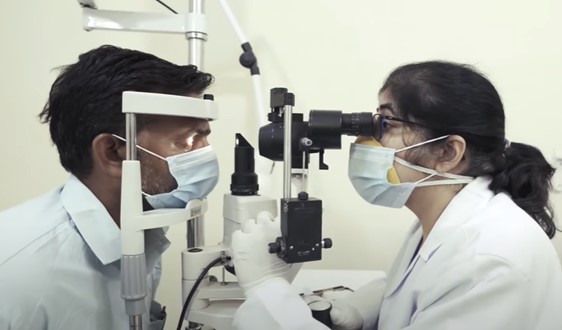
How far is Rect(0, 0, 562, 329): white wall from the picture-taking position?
1.35 meters

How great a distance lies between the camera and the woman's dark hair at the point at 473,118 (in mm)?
742

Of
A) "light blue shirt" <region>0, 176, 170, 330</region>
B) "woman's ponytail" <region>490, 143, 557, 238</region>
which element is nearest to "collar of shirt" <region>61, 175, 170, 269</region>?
"light blue shirt" <region>0, 176, 170, 330</region>

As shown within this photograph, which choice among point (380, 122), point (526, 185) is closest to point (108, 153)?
point (380, 122)

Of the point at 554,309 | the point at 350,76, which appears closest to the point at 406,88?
the point at 554,309

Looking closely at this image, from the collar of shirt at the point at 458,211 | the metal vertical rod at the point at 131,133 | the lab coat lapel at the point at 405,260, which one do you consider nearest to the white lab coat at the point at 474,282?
the collar of shirt at the point at 458,211

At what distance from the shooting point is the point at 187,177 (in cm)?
76

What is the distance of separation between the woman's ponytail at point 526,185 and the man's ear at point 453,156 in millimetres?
86

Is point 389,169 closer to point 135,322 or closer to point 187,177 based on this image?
point 187,177

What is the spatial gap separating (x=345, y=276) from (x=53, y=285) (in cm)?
88

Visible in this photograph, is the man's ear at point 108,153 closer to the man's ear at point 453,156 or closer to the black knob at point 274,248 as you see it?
the black knob at point 274,248

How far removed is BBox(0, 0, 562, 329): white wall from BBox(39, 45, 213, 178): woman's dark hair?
0.67 meters

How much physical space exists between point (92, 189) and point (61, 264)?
7.4 inches

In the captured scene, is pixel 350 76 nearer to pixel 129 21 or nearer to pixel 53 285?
pixel 129 21

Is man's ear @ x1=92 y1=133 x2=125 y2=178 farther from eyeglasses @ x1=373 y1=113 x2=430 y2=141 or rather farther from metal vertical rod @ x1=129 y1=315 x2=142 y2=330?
Answer: eyeglasses @ x1=373 y1=113 x2=430 y2=141
